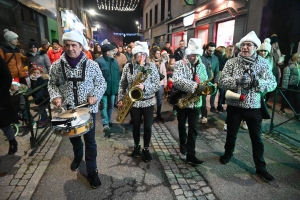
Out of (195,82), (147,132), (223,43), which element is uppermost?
(223,43)

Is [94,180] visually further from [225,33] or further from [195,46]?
[225,33]

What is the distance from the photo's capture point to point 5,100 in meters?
3.33

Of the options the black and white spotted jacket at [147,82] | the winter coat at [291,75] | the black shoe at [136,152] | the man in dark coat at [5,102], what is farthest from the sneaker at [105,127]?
the winter coat at [291,75]

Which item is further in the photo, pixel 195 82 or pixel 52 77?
pixel 195 82

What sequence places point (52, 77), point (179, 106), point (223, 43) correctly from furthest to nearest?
point (223, 43) → point (179, 106) → point (52, 77)

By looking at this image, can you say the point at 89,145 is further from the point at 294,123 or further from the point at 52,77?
the point at 294,123

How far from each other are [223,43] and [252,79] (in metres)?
8.78

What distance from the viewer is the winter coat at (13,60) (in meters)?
4.76

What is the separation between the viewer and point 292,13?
7.07m

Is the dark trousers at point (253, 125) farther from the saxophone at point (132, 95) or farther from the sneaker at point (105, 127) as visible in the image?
the sneaker at point (105, 127)

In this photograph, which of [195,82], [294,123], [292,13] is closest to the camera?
[195,82]

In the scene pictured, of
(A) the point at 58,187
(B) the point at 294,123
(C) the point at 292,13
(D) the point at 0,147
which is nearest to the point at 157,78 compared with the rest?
(A) the point at 58,187

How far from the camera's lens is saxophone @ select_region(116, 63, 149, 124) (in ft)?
10.2

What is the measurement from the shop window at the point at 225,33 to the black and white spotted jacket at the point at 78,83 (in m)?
8.88
